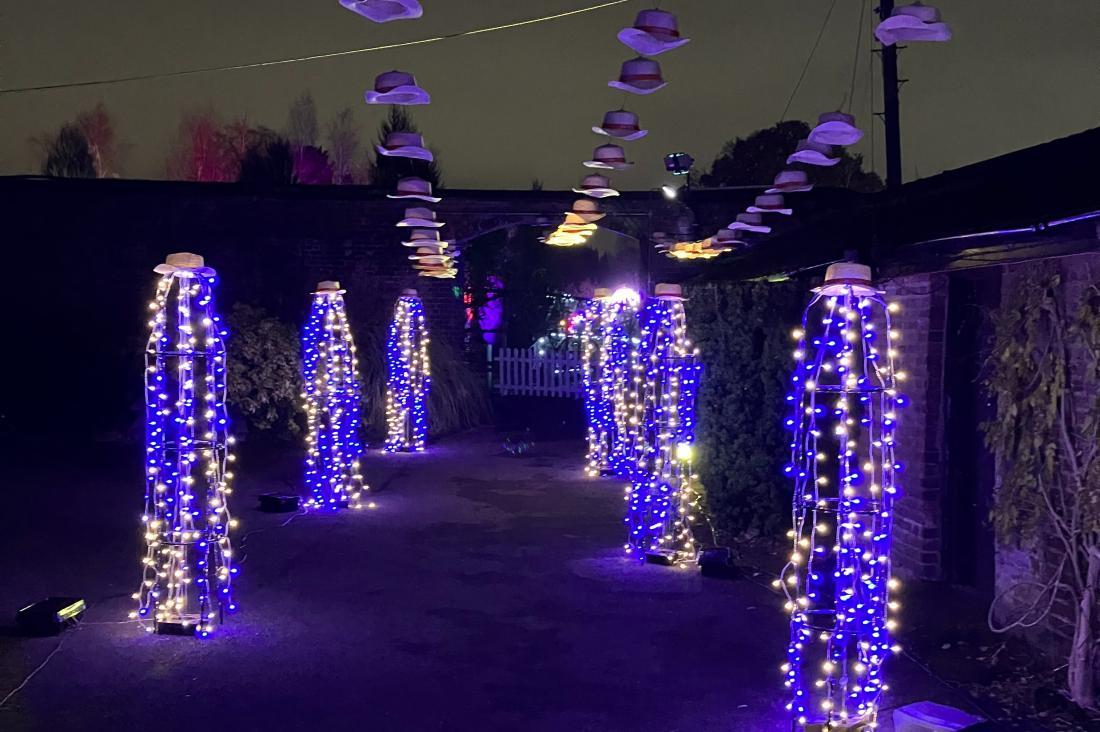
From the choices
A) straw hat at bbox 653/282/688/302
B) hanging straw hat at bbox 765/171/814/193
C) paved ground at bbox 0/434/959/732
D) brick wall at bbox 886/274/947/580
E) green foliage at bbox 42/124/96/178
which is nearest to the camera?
paved ground at bbox 0/434/959/732

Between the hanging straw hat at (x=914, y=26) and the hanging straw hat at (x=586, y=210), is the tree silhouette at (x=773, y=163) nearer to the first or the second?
the hanging straw hat at (x=586, y=210)

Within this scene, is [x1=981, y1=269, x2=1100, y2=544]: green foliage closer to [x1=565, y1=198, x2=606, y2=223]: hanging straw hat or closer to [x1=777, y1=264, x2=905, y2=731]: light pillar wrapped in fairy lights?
[x1=777, y1=264, x2=905, y2=731]: light pillar wrapped in fairy lights

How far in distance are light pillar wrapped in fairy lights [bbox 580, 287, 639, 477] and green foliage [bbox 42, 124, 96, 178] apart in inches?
1370

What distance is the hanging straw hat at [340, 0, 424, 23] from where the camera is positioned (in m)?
5.31

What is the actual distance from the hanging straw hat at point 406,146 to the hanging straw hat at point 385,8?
363 centimetres

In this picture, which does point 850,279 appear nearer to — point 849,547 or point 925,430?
point 849,547

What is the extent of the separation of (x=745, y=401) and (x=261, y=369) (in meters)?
8.07

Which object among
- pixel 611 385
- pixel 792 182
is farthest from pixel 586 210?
pixel 792 182

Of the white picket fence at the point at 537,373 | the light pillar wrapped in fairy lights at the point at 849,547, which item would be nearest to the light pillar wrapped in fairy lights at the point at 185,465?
the light pillar wrapped in fairy lights at the point at 849,547

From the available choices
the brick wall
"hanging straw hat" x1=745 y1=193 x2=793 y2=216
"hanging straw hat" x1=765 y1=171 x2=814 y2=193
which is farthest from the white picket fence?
the brick wall

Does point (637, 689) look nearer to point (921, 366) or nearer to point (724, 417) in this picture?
point (921, 366)

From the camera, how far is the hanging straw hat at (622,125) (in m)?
8.84

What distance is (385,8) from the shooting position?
5418 millimetres

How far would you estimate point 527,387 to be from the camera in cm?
2367
